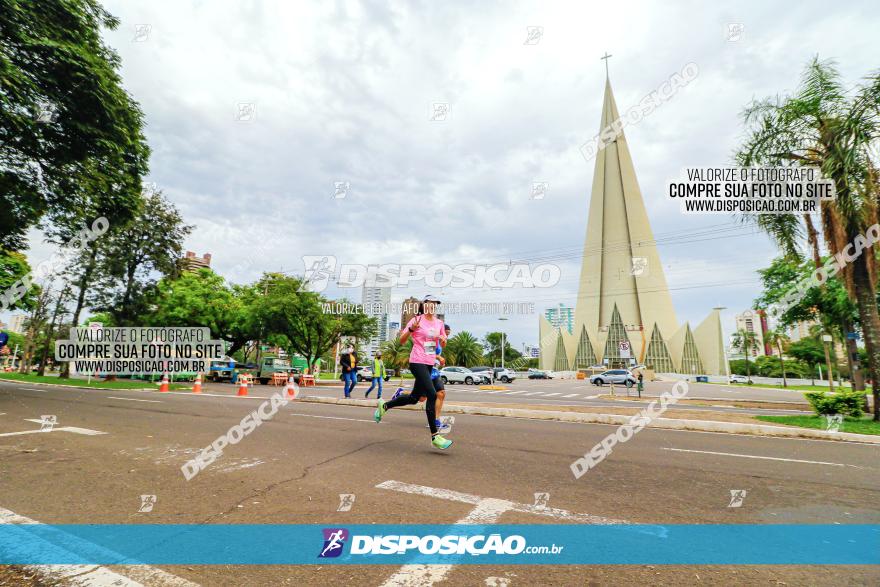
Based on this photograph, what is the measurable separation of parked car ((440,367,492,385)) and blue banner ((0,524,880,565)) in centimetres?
3433

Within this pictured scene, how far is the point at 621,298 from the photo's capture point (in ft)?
260

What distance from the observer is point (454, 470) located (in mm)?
4625

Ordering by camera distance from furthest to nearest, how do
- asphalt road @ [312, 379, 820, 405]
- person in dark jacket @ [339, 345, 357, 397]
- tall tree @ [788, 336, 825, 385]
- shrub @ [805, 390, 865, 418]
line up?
tall tree @ [788, 336, 825, 385]
asphalt road @ [312, 379, 820, 405]
person in dark jacket @ [339, 345, 357, 397]
shrub @ [805, 390, 865, 418]

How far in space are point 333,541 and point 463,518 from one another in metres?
1.00

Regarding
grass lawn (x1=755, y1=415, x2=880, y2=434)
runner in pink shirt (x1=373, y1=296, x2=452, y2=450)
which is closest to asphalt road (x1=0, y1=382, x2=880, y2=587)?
runner in pink shirt (x1=373, y1=296, x2=452, y2=450)

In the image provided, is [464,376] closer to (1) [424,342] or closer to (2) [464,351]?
(2) [464,351]

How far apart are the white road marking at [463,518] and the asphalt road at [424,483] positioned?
0.13 feet

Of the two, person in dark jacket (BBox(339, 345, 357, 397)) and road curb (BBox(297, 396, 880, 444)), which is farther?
person in dark jacket (BBox(339, 345, 357, 397))

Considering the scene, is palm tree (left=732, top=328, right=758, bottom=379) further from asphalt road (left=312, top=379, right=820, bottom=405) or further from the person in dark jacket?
the person in dark jacket

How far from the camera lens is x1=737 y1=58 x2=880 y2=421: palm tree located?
33.7 feet

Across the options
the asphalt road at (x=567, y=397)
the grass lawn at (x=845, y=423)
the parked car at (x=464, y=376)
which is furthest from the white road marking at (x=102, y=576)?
the parked car at (x=464, y=376)

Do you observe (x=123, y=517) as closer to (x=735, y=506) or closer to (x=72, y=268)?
(x=735, y=506)

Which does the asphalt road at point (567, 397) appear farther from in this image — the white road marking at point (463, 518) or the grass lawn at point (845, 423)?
the white road marking at point (463, 518)

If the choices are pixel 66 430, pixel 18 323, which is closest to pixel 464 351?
pixel 66 430
